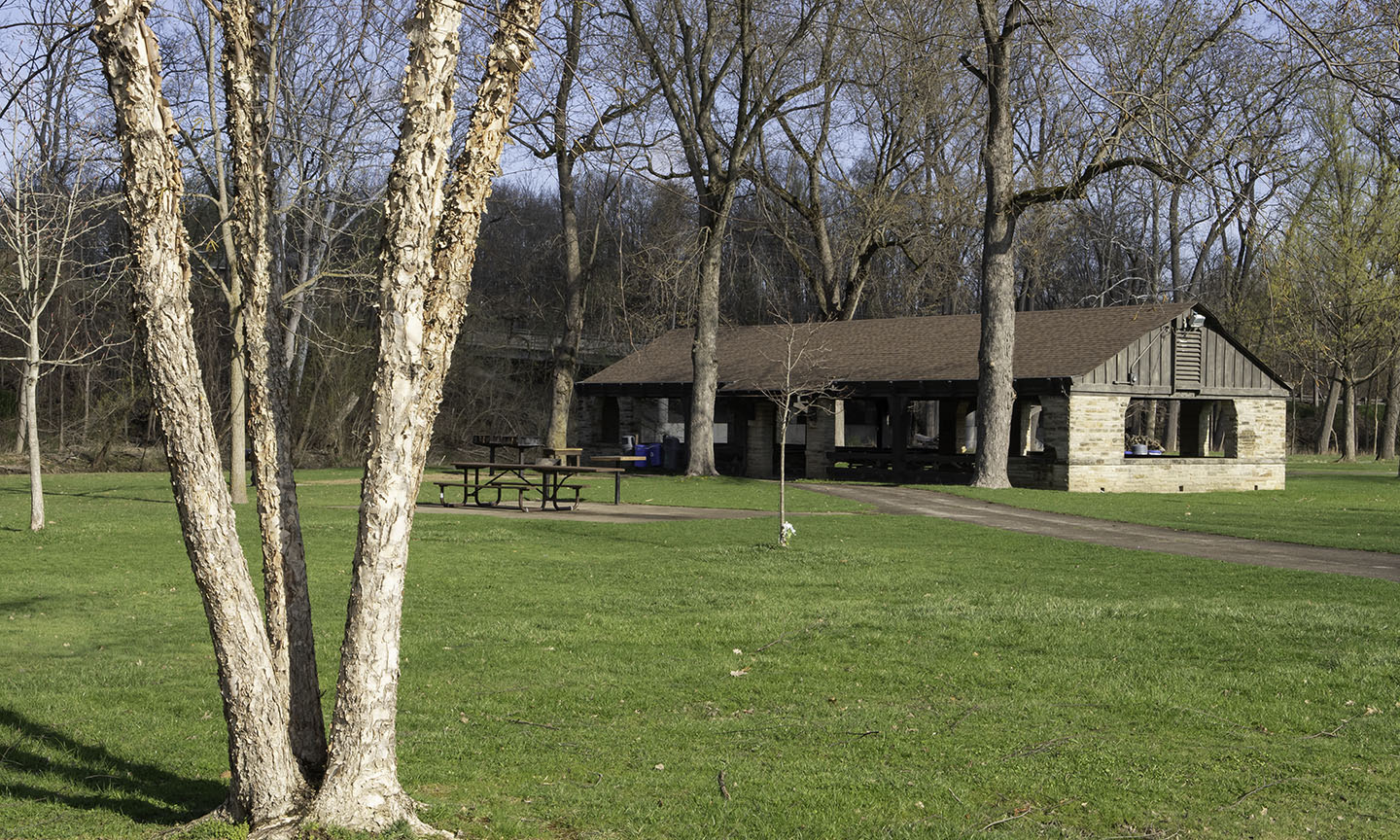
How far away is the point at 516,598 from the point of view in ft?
37.4

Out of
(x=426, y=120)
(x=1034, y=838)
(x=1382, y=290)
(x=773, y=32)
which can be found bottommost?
(x=1034, y=838)

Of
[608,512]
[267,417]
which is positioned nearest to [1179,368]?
[608,512]

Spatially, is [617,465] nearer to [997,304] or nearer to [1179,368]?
[997,304]

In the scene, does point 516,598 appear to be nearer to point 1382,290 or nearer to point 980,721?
point 980,721

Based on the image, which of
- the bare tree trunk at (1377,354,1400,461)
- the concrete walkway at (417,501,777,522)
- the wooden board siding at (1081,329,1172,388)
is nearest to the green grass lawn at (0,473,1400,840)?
the concrete walkway at (417,501,777,522)

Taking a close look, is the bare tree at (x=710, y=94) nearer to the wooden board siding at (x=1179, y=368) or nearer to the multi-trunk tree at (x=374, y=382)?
the wooden board siding at (x=1179, y=368)

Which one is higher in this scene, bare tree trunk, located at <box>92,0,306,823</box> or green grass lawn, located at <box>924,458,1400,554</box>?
bare tree trunk, located at <box>92,0,306,823</box>

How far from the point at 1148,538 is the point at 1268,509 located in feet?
22.0

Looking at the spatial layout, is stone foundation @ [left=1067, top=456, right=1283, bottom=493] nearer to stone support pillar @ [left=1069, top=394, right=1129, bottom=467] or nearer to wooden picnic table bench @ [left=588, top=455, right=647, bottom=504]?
stone support pillar @ [left=1069, top=394, right=1129, bottom=467]

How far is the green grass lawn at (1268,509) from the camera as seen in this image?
703 inches

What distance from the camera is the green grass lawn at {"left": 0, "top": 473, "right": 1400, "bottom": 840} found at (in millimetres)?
5609

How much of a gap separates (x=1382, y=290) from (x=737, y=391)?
22.4 m

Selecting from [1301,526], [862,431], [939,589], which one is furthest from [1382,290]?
[939,589]

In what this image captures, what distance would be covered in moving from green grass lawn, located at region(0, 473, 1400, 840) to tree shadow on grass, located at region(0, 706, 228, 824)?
2 centimetres
